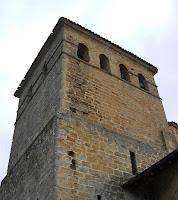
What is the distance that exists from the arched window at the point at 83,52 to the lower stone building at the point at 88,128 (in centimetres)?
4

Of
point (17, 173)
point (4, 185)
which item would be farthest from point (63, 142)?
point (4, 185)

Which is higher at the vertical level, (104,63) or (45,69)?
(104,63)

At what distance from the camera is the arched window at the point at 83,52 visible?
1088 cm

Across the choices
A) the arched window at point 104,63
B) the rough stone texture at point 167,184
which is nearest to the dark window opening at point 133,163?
the rough stone texture at point 167,184

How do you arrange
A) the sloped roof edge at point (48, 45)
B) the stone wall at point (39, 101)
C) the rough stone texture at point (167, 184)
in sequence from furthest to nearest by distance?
the sloped roof edge at point (48, 45) → the stone wall at point (39, 101) → the rough stone texture at point (167, 184)

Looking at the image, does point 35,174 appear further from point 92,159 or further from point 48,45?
point 48,45

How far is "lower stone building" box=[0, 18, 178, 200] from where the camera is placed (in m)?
7.14

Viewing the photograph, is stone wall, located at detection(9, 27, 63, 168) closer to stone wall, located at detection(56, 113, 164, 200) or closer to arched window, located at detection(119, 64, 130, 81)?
stone wall, located at detection(56, 113, 164, 200)

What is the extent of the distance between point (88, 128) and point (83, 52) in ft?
12.7

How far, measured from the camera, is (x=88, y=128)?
8156 mm

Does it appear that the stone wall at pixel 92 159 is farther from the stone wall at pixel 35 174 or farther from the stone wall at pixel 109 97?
the stone wall at pixel 109 97

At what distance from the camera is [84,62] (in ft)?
33.7

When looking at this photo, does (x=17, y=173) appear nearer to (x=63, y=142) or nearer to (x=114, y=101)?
(x=63, y=142)

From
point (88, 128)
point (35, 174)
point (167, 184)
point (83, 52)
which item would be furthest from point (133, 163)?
point (83, 52)
